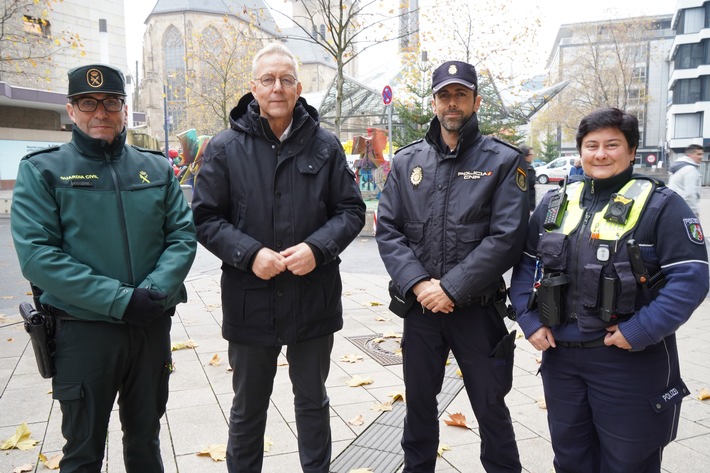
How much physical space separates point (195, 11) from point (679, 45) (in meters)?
51.4

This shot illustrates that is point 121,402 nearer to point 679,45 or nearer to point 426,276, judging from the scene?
point 426,276

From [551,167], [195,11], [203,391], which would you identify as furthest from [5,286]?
[195,11]

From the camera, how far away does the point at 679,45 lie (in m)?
50.2

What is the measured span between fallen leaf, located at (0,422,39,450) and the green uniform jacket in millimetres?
1557

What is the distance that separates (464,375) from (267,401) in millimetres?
1078

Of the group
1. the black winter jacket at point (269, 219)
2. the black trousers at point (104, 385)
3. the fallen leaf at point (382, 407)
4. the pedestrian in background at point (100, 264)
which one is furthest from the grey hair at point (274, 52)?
the fallen leaf at point (382, 407)

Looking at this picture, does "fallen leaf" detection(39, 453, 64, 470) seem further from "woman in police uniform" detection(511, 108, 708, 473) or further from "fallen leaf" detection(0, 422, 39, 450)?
"woman in police uniform" detection(511, 108, 708, 473)

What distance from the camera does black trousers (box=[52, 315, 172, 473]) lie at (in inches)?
98.3

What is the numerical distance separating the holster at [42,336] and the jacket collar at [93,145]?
0.77 metres

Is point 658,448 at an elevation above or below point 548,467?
above

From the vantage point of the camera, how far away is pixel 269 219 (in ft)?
9.51

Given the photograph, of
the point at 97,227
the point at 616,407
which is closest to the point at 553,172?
the point at 616,407

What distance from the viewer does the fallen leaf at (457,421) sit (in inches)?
151

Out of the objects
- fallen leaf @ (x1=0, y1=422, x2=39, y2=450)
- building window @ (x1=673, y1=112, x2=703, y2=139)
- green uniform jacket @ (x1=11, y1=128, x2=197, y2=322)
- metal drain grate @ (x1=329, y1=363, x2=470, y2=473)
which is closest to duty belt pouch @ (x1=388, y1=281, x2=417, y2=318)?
metal drain grate @ (x1=329, y1=363, x2=470, y2=473)
